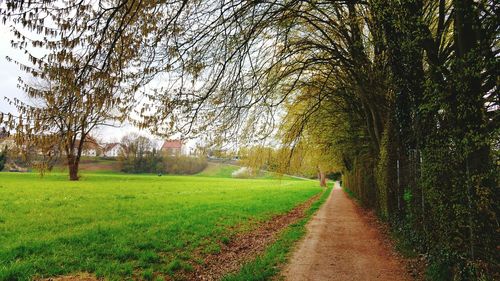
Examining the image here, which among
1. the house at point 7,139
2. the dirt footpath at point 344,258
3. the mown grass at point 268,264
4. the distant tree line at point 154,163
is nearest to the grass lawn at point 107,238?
the mown grass at point 268,264

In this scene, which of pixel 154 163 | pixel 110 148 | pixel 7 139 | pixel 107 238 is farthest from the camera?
pixel 154 163

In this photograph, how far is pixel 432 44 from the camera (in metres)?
5.97

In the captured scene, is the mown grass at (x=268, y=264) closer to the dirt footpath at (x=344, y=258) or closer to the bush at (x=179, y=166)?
the dirt footpath at (x=344, y=258)

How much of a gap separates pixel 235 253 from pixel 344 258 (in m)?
2.75

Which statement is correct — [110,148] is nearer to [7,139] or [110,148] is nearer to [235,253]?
[235,253]

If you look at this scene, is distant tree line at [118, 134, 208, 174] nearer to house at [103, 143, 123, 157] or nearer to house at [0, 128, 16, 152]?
house at [103, 143, 123, 157]

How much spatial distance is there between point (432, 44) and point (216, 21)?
13.2 ft

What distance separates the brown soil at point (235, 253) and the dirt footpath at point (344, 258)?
3.79ft

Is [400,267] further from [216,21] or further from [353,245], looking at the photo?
[216,21]

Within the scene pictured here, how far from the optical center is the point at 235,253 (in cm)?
901

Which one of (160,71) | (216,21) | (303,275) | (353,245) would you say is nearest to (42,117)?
(160,71)

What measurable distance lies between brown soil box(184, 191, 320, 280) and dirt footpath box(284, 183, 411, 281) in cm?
115

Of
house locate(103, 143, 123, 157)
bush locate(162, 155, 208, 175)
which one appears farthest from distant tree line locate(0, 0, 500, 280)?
bush locate(162, 155, 208, 175)

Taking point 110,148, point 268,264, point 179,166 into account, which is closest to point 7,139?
point 268,264
